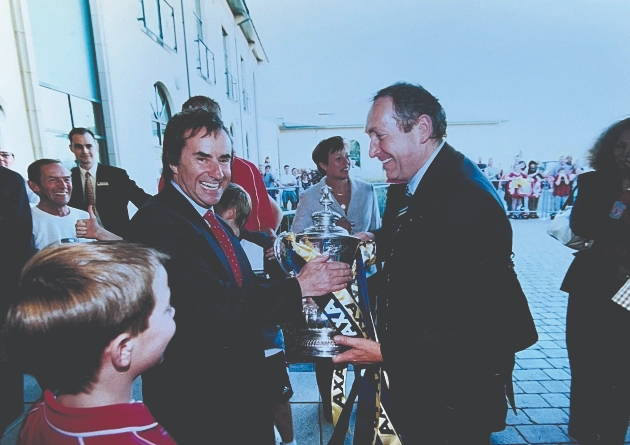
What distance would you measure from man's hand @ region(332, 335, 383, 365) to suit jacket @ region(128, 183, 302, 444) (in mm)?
262

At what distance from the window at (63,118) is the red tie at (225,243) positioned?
439 cm

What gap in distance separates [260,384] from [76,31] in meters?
7.01

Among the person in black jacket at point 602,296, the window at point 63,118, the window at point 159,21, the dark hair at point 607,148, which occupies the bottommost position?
the person in black jacket at point 602,296

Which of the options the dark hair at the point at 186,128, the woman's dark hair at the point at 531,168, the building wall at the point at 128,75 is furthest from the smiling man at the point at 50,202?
the woman's dark hair at the point at 531,168

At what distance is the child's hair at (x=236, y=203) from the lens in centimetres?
251

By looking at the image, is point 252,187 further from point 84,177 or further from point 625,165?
point 625,165

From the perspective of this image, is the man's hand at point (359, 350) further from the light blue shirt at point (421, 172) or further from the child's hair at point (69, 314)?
the child's hair at point (69, 314)

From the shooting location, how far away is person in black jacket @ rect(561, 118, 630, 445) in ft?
7.38

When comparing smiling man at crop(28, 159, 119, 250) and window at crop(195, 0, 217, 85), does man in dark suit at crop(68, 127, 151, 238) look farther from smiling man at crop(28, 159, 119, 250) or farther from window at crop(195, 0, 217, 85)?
window at crop(195, 0, 217, 85)

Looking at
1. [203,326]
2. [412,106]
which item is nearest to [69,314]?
[203,326]

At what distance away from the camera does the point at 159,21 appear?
366 inches

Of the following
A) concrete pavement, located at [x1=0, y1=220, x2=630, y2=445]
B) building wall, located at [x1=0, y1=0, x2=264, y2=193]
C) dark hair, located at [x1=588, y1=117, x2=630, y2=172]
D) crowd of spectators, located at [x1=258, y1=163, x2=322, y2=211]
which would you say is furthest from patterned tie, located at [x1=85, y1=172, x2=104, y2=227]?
crowd of spectators, located at [x1=258, y1=163, x2=322, y2=211]

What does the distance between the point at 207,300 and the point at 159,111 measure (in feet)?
30.6

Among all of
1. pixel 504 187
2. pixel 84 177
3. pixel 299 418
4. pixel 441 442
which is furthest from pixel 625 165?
pixel 504 187
